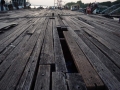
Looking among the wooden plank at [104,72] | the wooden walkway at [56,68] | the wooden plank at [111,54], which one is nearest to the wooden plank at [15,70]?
the wooden walkway at [56,68]

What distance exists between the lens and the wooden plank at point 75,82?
1603 millimetres

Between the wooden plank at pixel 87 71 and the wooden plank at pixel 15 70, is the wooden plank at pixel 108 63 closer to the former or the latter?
the wooden plank at pixel 87 71

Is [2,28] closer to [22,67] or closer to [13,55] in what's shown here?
[13,55]

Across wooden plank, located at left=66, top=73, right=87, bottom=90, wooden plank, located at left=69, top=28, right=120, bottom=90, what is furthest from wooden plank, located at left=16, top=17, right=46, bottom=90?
wooden plank, located at left=69, top=28, right=120, bottom=90

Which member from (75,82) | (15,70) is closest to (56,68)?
(75,82)

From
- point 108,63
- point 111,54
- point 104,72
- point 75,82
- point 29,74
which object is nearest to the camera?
point 75,82

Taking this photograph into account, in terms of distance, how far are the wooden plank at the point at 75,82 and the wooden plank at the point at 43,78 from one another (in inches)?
10.5

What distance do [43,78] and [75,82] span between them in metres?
0.41

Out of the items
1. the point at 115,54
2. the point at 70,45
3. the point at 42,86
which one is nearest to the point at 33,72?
the point at 42,86

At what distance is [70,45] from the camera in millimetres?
3137

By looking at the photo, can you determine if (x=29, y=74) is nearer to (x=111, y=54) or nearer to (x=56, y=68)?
(x=56, y=68)

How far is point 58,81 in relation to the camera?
171cm

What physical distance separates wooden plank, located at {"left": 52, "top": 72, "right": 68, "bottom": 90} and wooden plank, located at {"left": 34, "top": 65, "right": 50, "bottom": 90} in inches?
2.8

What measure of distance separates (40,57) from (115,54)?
4.79 feet
